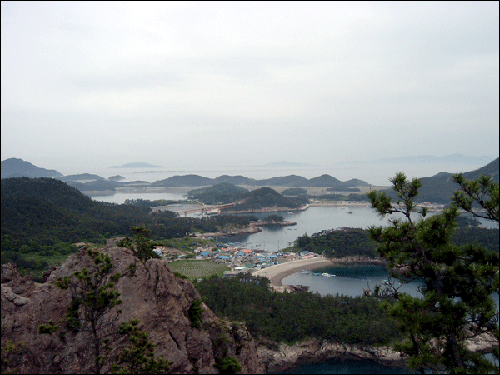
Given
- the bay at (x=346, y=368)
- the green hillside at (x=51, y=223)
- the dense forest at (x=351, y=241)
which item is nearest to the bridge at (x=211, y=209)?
the green hillside at (x=51, y=223)

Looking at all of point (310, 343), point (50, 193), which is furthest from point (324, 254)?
point (50, 193)

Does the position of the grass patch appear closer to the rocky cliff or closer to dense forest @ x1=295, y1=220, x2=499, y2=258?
dense forest @ x1=295, y1=220, x2=499, y2=258

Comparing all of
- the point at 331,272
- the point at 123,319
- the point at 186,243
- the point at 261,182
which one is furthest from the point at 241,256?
the point at 261,182

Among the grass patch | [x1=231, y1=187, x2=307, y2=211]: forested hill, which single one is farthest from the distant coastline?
[x1=231, y1=187, x2=307, y2=211]: forested hill

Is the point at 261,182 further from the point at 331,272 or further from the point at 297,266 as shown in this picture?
the point at 331,272

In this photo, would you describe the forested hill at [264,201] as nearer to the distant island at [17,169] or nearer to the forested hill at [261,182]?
the distant island at [17,169]

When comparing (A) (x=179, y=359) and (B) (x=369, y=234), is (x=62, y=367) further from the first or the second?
(B) (x=369, y=234)

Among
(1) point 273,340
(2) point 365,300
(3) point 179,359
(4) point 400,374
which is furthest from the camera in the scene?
(2) point 365,300
